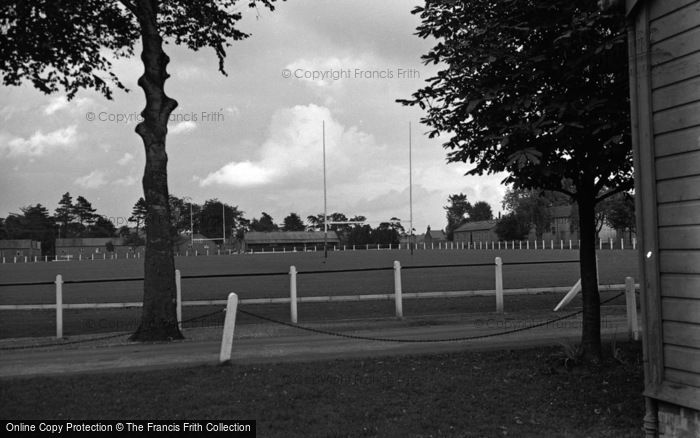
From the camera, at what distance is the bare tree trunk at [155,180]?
11461 mm

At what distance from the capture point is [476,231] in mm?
139125

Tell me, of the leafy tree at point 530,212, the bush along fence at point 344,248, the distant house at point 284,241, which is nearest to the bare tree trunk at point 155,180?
the bush along fence at point 344,248

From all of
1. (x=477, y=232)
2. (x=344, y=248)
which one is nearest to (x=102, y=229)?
(x=344, y=248)

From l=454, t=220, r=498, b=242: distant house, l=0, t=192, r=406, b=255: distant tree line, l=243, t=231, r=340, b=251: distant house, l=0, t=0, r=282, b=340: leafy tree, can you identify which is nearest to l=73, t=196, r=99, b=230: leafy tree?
l=0, t=192, r=406, b=255: distant tree line

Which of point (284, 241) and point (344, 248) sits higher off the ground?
point (284, 241)

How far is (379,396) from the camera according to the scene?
6586mm

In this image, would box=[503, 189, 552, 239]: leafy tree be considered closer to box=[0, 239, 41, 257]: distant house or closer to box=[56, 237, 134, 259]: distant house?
box=[56, 237, 134, 259]: distant house

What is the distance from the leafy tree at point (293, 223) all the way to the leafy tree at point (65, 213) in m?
57.6

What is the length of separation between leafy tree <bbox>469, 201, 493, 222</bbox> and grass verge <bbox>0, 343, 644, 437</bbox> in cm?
16331

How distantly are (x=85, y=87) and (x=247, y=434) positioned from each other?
39.5 feet

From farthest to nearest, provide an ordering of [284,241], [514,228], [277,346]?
[284,241]
[514,228]
[277,346]

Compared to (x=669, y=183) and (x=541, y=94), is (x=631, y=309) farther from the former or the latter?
(x=669, y=183)

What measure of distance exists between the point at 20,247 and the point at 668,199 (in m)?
138

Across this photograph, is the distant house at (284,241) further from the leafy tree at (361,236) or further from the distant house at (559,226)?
the distant house at (559,226)
